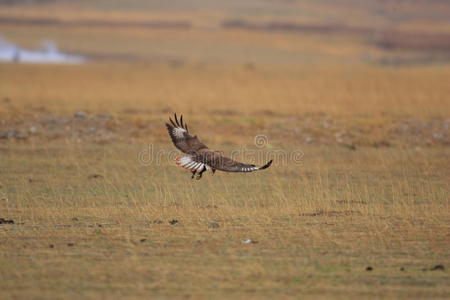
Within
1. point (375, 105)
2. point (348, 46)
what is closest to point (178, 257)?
point (375, 105)

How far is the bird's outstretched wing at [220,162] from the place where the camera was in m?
9.38

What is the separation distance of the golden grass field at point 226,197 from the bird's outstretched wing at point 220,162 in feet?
2.23

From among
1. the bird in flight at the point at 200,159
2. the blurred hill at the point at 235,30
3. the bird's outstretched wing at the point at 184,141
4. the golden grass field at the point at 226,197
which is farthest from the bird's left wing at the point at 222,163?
the blurred hill at the point at 235,30

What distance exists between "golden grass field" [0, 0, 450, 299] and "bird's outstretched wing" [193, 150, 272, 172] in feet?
2.23

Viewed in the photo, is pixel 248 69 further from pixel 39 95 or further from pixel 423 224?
pixel 423 224

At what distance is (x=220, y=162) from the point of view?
31.9ft

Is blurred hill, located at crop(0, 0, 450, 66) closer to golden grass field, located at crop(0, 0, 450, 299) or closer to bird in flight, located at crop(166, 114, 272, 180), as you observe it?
golden grass field, located at crop(0, 0, 450, 299)

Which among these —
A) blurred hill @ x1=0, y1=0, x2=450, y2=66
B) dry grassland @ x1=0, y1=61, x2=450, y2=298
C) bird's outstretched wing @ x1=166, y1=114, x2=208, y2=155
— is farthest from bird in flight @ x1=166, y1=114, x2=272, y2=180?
blurred hill @ x1=0, y1=0, x2=450, y2=66

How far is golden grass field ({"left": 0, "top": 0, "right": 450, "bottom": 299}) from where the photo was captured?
7438 millimetres

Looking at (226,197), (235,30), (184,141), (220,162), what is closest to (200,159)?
(220,162)

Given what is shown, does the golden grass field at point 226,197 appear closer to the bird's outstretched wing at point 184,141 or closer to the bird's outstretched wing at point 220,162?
the bird's outstretched wing at point 220,162

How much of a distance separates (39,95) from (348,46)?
174ft

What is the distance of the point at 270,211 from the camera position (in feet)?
34.2

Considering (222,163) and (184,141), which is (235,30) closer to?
(184,141)
